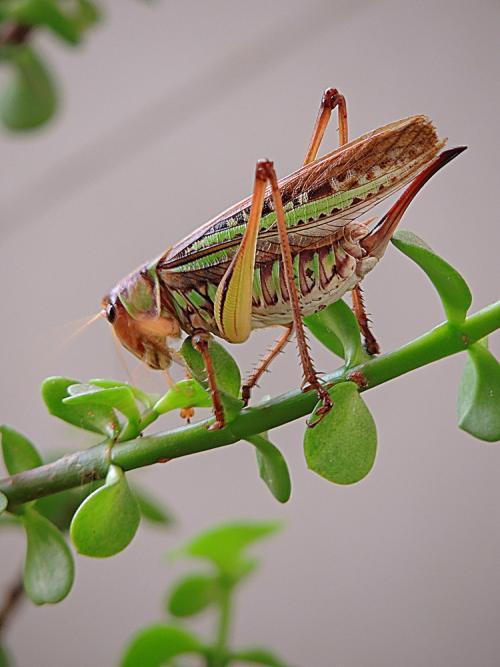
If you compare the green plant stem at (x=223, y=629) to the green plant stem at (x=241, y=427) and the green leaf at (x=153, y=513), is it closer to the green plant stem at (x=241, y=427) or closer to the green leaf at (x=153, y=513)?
the green leaf at (x=153, y=513)

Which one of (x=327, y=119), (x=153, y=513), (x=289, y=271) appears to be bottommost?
(x=153, y=513)

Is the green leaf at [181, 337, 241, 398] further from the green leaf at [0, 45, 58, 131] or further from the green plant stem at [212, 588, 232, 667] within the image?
the green leaf at [0, 45, 58, 131]

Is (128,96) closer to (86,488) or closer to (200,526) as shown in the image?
(200,526)

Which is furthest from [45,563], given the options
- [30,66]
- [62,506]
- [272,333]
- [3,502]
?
[272,333]

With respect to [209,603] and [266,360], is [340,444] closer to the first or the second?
[266,360]

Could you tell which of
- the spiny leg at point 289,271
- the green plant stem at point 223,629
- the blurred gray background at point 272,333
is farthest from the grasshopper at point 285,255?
the blurred gray background at point 272,333

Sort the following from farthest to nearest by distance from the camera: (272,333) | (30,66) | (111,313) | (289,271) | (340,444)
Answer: (272,333)
(30,66)
(111,313)
(289,271)
(340,444)
